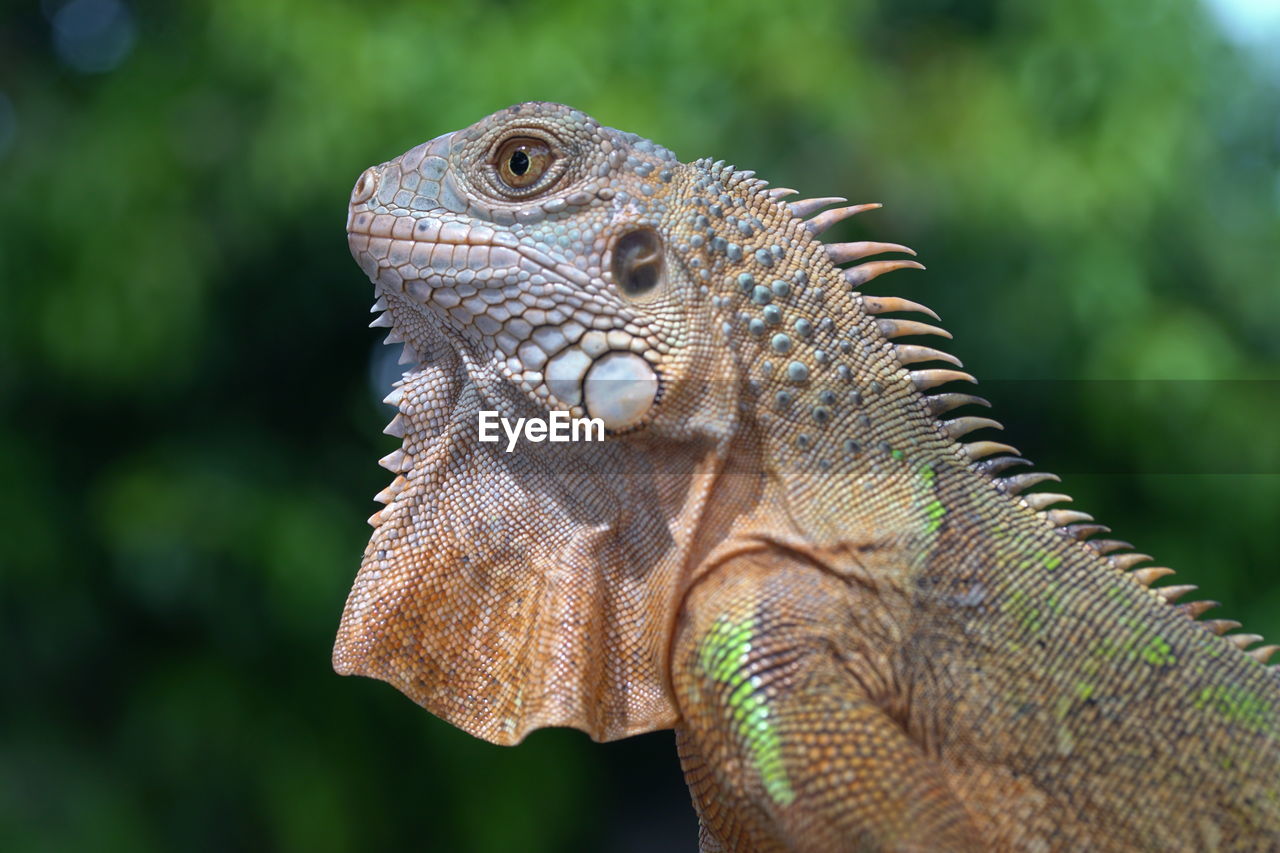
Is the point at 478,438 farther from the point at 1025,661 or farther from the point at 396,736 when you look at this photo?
the point at 396,736

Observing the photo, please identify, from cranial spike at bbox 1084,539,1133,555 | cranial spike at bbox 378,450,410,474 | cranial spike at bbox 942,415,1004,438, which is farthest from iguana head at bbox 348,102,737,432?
cranial spike at bbox 1084,539,1133,555

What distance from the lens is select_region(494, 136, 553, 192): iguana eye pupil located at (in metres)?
1.71

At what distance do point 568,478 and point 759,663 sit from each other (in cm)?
45

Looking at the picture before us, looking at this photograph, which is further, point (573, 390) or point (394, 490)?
point (394, 490)

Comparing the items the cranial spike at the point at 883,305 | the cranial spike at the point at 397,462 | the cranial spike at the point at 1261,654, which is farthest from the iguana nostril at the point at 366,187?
the cranial spike at the point at 1261,654

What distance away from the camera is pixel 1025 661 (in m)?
1.46

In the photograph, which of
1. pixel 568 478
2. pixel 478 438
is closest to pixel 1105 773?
pixel 568 478

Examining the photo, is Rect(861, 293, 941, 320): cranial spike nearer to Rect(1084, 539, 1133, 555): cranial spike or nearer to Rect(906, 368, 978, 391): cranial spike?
Rect(906, 368, 978, 391): cranial spike

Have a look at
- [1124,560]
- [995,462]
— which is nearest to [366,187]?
[995,462]

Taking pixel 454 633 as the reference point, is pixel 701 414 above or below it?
above

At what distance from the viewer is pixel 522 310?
1.62 metres

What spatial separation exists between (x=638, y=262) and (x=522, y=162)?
26cm

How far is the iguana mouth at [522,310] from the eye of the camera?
1.59m

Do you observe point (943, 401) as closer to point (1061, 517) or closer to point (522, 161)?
point (1061, 517)
